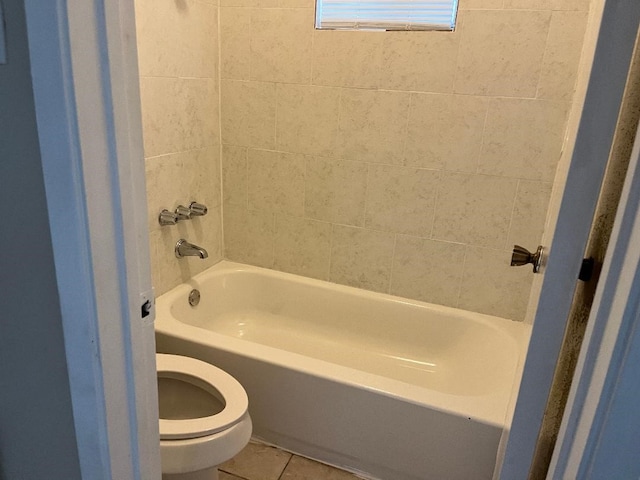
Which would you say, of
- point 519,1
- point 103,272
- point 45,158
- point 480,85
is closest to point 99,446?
point 103,272

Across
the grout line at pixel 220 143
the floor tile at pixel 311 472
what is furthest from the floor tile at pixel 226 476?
the grout line at pixel 220 143

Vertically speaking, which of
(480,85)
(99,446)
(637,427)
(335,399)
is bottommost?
(335,399)

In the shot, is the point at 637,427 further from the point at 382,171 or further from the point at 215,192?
the point at 215,192

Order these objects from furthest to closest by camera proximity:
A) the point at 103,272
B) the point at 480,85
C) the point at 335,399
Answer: the point at 480,85 < the point at 335,399 < the point at 103,272

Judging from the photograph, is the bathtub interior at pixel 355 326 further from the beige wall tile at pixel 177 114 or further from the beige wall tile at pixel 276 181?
the beige wall tile at pixel 177 114

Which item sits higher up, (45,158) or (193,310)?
(45,158)

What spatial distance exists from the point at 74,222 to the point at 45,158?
0.10 meters

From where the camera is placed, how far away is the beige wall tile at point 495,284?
2.07m

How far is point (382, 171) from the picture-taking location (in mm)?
2166

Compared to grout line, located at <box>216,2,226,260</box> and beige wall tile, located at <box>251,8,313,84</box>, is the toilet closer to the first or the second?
grout line, located at <box>216,2,226,260</box>

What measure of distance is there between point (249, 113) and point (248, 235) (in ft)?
2.10

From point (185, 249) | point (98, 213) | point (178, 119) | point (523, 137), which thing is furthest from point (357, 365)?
point (98, 213)

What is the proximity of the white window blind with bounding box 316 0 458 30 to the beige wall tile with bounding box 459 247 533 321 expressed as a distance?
983 millimetres

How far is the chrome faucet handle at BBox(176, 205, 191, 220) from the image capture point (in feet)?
6.93
